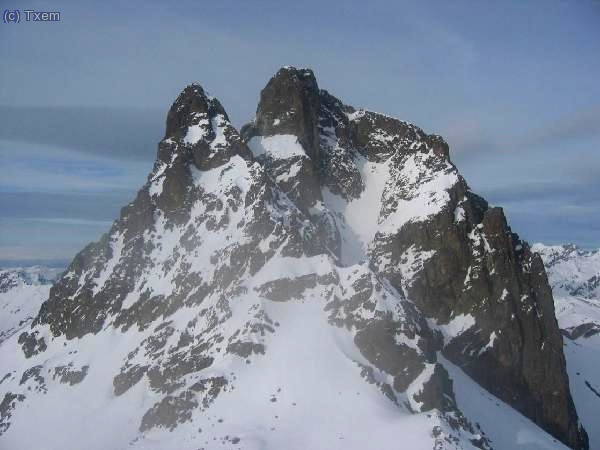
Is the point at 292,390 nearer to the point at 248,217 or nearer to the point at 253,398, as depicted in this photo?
the point at 253,398

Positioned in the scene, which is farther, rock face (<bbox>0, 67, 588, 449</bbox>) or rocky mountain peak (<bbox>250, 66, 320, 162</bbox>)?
rocky mountain peak (<bbox>250, 66, 320, 162</bbox>)

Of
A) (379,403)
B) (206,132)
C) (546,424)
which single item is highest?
(206,132)

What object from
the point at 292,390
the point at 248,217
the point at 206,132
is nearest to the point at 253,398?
the point at 292,390

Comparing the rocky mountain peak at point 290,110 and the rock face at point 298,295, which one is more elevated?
the rocky mountain peak at point 290,110

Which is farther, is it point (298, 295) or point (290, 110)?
point (290, 110)

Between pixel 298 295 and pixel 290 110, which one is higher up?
pixel 290 110

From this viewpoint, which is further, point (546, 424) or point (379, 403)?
point (546, 424)

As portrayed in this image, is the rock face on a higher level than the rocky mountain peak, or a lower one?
lower

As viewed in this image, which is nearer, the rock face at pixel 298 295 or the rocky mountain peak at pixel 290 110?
the rock face at pixel 298 295
